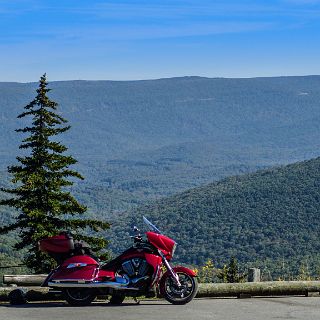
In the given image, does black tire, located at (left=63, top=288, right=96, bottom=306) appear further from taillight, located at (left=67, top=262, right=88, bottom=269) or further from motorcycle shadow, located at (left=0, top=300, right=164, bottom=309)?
taillight, located at (left=67, top=262, right=88, bottom=269)

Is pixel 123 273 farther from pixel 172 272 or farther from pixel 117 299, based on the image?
pixel 172 272

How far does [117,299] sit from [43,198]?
14506 mm

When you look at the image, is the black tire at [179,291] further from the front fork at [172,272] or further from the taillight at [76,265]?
the taillight at [76,265]

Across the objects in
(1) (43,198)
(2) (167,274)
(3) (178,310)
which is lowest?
(3) (178,310)

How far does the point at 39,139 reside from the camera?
30.4 m

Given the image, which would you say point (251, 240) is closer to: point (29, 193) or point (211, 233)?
point (211, 233)

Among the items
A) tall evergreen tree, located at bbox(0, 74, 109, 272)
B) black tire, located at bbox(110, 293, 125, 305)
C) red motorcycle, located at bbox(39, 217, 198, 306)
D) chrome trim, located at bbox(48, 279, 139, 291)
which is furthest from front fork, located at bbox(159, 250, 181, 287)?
tall evergreen tree, located at bbox(0, 74, 109, 272)

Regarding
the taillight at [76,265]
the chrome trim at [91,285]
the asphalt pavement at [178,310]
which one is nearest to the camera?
the asphalt pavement at [178,310]

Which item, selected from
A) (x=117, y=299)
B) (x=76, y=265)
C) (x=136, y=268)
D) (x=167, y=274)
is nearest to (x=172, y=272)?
(x=167, y=274)

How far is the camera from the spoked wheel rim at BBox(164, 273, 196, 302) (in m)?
15.2

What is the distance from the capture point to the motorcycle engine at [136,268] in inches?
598

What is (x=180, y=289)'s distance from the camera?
1531cm

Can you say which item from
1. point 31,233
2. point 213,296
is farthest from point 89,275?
point 31,233

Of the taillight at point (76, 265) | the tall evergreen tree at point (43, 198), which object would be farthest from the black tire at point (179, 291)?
the tall evergreen tree at point (43, 198)
